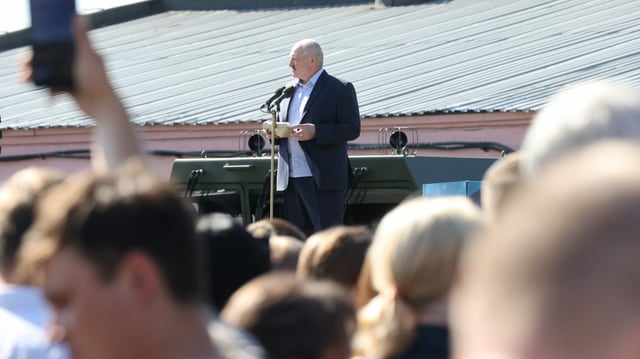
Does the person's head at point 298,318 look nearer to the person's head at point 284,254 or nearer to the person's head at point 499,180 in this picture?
the person's head at point 499,180

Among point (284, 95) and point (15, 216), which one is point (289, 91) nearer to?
point (284, 95)

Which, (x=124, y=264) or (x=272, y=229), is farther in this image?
(x=272, y=229)

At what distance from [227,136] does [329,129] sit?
6.42 metres

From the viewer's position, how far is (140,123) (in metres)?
16.3

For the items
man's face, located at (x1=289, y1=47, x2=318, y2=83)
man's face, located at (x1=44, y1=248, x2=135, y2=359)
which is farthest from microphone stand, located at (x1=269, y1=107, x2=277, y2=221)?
man's face, located at (x1=44, y1=248, x2=135, y2=359)

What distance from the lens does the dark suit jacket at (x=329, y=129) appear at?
9445mm

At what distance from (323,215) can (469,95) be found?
5922mm

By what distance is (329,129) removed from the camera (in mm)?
9445

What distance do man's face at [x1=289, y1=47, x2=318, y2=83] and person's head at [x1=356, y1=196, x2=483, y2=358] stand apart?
21.8 ft

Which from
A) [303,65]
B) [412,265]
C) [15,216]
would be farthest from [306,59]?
[412,265]

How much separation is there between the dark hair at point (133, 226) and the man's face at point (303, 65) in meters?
7.47

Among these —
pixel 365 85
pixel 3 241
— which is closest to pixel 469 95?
pixel 365 85

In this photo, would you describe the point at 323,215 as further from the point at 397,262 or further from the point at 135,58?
the point at 135,58

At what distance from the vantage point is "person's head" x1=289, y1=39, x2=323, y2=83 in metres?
9.60
